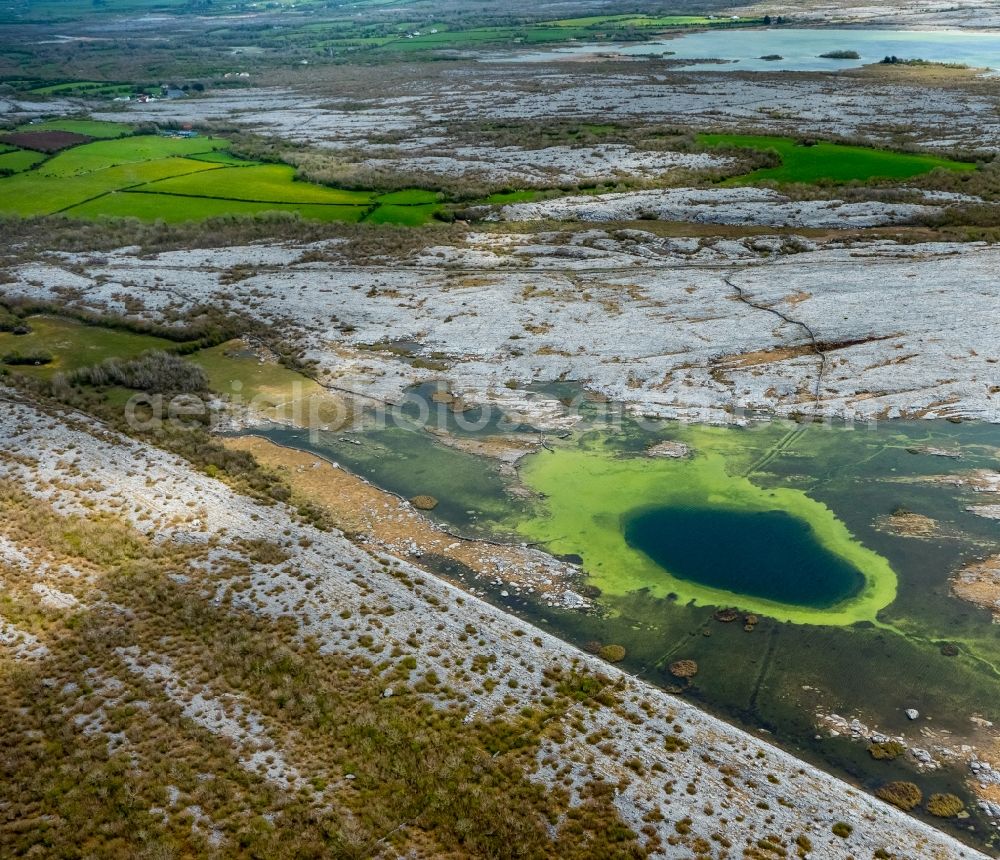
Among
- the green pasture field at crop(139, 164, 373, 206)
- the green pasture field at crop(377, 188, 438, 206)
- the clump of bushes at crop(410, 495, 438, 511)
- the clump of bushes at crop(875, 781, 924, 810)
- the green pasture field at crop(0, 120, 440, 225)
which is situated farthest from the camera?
the green pasture field at crop(139, 164, 373, 206)

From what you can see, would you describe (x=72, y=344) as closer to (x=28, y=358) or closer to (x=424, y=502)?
(x=28, y=358)

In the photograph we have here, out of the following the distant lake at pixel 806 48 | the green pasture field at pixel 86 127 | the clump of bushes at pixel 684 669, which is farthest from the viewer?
the distant lake at pixel 806 48

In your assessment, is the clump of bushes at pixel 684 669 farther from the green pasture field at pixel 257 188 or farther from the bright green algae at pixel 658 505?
the green pasture field at pixel 257 188

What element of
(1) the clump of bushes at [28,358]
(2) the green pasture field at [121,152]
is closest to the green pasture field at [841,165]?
(1) the clump of bushes at [28,358]

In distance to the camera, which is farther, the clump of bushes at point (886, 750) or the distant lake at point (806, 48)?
the distant lake at point (806, 48)

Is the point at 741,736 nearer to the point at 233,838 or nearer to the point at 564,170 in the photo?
the point at 233,838

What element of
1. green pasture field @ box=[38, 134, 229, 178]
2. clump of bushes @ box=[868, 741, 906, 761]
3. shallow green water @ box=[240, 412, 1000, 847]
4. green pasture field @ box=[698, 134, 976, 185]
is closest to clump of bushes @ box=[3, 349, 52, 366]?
shallow green water @ box=[240, 412, 1000, 847]

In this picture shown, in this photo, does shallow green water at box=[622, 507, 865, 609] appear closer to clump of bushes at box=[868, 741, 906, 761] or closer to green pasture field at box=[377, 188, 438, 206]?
clump of bushes at box=[868, 741, 906, 761]
